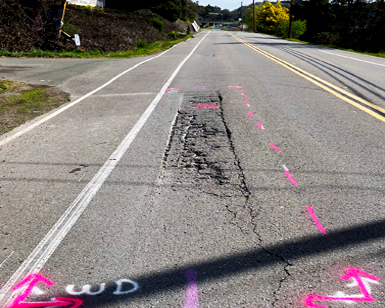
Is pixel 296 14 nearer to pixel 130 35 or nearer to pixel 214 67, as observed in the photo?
pixel 130 35

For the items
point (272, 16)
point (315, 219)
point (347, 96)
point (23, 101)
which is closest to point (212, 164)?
point (315, 219)

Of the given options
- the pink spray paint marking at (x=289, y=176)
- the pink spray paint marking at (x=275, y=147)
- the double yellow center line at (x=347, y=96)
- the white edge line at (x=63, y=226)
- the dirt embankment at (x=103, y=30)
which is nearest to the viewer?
the white edge line at (x=63, y=226)

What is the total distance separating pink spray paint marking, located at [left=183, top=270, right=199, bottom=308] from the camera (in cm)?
269

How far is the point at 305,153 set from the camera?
5492mm

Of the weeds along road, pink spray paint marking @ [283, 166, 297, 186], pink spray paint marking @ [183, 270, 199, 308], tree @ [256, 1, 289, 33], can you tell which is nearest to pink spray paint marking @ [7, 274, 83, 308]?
the weeds along road

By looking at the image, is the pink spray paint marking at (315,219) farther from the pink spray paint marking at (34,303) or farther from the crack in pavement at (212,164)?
the pink spray paint marking at (34,303)

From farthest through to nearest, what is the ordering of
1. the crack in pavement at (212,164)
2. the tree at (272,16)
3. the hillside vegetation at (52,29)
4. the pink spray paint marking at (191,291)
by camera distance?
the tree at (272,16) → the hillside vegetation at (52,29) → the crack in pavement at (212,164) → the pink spray paint marking at (191,291)

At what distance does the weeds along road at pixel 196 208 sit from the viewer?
2.88 m

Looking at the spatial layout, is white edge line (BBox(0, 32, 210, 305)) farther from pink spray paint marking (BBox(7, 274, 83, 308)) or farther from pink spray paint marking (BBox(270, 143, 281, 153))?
pink spray paint marking (BBox(270, 143, 281, 153))

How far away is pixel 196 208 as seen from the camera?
158 inches

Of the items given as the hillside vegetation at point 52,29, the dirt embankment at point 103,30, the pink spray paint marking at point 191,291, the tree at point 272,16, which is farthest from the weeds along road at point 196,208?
the tree at point 272,16

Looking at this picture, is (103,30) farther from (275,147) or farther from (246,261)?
(246,261)

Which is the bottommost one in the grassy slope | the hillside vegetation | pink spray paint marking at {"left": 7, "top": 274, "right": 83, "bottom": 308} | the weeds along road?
pink spray paint marking at {"left": 7, "top": 274, "right": 83, "bottom": 308}

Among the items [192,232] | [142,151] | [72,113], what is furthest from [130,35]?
[192,232]
